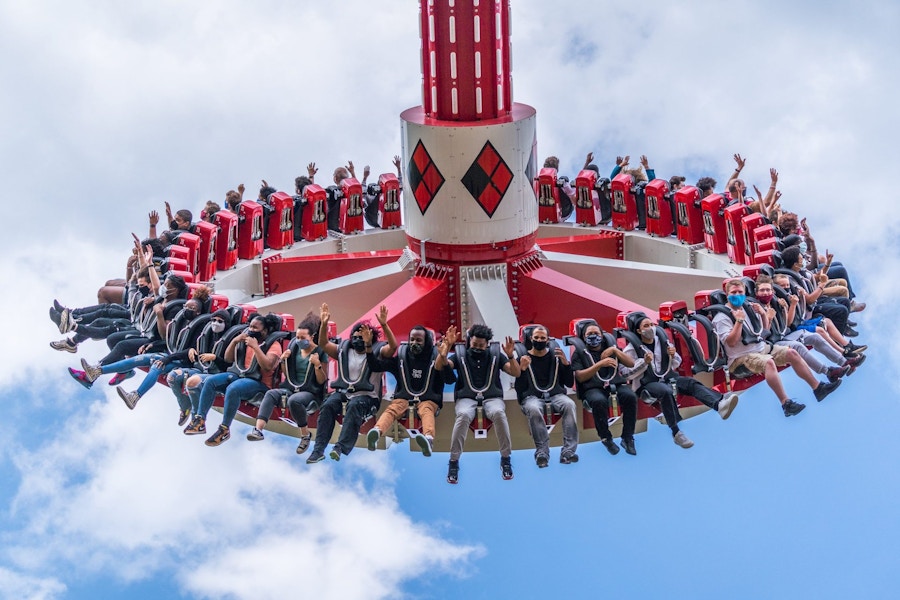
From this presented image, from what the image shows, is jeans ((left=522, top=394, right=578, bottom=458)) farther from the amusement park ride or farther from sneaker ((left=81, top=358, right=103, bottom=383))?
sneaker ((left=81, top=358, right=103, bottom=383))

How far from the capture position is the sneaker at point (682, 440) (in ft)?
42.5

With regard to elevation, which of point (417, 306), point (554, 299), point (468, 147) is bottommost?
point (417, 306)

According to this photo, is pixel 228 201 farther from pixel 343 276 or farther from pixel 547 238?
pixel 547 238

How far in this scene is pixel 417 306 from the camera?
1541cm

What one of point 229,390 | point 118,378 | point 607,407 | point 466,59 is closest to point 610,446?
point 607,407

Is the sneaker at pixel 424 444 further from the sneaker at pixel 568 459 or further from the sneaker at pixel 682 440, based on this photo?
the sneaker at pixel 682 440

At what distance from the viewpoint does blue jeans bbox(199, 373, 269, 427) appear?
13.2 metres

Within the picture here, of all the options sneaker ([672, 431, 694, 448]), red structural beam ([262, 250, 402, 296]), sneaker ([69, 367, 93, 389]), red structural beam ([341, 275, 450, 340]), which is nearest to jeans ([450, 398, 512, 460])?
sneaker ([672, 431, 694, 448])

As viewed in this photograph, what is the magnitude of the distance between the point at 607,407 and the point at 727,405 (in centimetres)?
107

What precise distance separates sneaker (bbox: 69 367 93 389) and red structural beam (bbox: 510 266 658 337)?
15.3 feet

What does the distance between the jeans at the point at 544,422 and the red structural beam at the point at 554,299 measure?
8.88 feet

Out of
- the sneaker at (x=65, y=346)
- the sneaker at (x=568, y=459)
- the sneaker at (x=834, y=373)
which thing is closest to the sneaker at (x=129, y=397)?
the sneaker at (x=65, y=346)

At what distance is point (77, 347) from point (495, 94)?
530 centimetres

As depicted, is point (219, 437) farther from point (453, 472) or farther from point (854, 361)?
point (854, 361)
